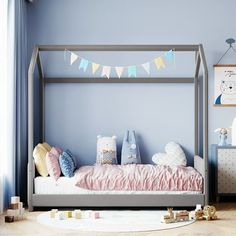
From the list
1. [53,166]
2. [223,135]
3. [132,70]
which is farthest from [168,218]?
[132,70]

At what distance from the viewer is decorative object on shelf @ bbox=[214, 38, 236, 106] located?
5676 millimetres

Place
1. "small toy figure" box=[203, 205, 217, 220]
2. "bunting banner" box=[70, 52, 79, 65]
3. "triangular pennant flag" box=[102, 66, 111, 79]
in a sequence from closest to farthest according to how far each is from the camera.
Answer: "small toy figure" box=[203, 205, 217, 220] < "bunting banner" box=[70, 52, 79, 65] < "triangular pennant flag" box=[102, 66, 111, 79]

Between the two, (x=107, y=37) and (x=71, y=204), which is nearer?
(x=71, y=204)

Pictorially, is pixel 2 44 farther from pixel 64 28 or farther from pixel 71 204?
pixel 71 204

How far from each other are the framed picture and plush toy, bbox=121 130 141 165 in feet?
3.37

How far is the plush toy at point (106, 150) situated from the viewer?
5.50 m

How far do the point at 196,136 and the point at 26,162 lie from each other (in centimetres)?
184

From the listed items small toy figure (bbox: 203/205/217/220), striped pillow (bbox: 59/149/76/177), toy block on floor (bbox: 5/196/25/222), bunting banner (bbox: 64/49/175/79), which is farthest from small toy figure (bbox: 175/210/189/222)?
bunting banner (bbox: 64/49/175/79)

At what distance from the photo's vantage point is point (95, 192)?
488cm

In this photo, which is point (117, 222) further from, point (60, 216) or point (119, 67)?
point (119, 67)

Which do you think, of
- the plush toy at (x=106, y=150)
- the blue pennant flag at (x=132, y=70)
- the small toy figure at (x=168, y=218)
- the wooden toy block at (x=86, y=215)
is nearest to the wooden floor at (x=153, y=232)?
the small toy figure at (x=168, y=218)

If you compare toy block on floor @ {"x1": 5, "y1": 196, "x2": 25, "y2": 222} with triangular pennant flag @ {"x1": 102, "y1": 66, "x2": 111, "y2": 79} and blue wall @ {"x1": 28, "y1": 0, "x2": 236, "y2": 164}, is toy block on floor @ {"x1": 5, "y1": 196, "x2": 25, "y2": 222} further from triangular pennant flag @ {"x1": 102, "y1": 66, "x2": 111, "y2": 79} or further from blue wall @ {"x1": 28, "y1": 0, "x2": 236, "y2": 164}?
triangular pennant flag @ {"x1": 102, "y1": 66, "x2": 111, "y2": 79}

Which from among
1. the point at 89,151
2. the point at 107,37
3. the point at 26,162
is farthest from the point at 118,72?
the point at 26,162

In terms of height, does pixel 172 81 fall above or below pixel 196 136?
above
